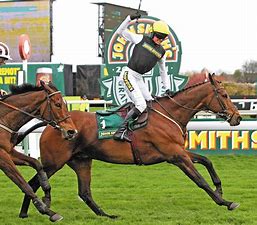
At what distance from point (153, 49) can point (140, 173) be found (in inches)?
166

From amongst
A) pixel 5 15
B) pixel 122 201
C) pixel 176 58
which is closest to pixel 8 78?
pixel 5 15

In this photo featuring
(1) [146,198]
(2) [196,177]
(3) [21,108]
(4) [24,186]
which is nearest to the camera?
(4) [24,186]

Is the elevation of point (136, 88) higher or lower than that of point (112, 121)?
higher

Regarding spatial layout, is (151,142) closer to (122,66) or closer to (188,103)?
(188,103)

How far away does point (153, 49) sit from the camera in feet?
25.9

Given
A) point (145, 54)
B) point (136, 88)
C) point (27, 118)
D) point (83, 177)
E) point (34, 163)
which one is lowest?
point (83, 177)

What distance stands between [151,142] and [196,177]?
0.70 meters

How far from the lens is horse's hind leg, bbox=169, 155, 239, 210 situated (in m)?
7.49

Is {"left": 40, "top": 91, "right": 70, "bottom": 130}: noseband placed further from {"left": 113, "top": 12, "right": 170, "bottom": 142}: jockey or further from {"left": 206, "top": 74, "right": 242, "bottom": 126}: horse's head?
{"left": 206, "top": 74, "right": 242, "bottom": 126}: horse's head

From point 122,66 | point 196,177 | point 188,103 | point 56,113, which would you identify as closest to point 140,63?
point 188,103

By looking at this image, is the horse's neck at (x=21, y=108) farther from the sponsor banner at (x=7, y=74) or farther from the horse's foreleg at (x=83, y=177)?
the sponsor banner at (x=7, y=74)

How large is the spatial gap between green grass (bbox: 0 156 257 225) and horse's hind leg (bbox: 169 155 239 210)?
14cm

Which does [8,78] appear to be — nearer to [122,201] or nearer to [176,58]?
[176,58]

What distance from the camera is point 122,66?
1350 cm
